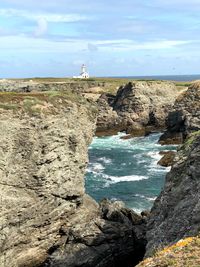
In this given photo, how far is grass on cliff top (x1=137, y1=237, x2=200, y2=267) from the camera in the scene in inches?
642

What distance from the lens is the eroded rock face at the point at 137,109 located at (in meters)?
110

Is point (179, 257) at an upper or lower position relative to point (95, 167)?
upper

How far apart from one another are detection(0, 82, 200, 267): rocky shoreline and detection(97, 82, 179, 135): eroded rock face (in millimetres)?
69867

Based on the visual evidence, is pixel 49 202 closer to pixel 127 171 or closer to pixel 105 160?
pixel 127 171

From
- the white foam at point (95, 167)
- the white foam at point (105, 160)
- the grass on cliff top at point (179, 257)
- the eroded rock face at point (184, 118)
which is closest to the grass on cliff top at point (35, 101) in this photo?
the grass on cliff top at point (179, 257)

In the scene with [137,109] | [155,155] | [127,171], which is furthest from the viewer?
[137,109]

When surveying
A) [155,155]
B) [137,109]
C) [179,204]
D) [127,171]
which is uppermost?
[137,109]

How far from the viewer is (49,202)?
114 ft

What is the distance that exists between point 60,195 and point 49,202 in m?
1.29

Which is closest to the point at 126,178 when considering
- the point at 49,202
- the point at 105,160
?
the point at 105,160

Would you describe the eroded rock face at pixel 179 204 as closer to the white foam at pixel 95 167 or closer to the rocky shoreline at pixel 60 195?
the rocky shoreline at pixel 60 195

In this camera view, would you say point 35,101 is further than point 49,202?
Yes

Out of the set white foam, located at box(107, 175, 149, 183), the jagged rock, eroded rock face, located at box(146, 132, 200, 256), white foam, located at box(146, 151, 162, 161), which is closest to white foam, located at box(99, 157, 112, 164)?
white foam, located at box(146, 151, 162, 161)

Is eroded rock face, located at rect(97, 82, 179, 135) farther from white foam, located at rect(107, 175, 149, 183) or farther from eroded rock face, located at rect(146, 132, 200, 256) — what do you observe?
eroded rock face, located at rect(146, 132, 200, 256)
